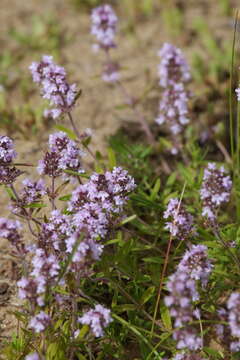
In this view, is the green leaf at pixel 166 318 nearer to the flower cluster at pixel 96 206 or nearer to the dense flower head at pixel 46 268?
the flower cluster at pixel 96 206

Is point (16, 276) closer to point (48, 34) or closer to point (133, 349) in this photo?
point (133, 349)

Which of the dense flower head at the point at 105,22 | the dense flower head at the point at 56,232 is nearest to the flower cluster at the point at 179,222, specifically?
the dense flower head at the point at 56,232

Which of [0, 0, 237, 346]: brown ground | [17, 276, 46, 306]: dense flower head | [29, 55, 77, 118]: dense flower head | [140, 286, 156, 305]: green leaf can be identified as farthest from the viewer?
[0, 0, 237, 346]: brown ground

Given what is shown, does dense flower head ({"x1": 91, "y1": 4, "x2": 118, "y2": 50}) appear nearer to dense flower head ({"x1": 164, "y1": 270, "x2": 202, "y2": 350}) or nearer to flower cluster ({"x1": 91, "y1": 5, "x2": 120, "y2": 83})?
flower cluster ({"x1": 91, "y1": 5, "x2": 120, "y2": 83})

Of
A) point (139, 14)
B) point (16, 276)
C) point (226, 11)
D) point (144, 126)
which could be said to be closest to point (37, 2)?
point (139, 14)

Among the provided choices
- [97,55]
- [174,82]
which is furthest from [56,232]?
[97,55]

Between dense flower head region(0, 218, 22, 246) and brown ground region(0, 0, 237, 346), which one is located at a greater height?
brown ground region(0, 0, 237, 346)

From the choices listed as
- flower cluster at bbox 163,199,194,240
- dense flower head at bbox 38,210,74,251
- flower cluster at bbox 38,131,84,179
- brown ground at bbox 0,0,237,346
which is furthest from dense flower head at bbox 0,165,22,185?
flower cluster at bbox 163,199,194,240
